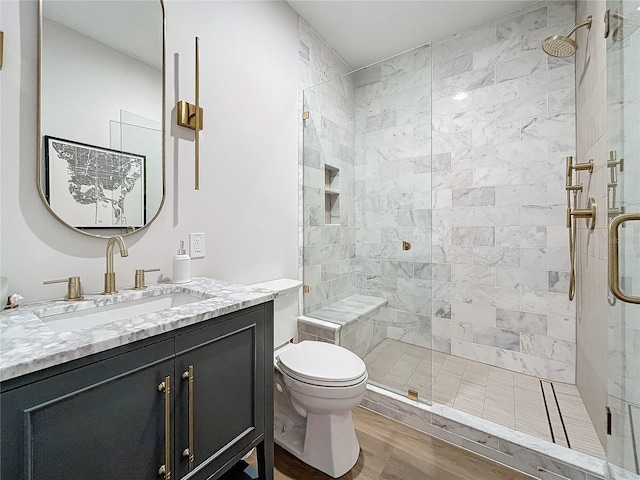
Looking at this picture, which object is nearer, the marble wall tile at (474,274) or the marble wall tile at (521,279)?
the marble wall tile at (521,279)

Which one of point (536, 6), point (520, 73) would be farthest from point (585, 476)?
point (536, 6)

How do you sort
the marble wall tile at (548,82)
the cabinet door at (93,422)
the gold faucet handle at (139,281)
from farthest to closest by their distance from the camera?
1. the marble wall tile at (548,82)
2. the gold faucet handle at (139,281)
3. the cabinet door at (93,422)

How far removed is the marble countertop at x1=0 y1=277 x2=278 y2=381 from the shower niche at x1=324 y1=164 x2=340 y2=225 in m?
1.23

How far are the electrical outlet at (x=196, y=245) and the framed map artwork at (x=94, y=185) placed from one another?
0.79ft

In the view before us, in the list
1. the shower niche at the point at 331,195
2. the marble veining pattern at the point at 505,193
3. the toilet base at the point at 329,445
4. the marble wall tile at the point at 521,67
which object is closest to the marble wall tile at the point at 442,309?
the marble veining pattern at the point at 505,193

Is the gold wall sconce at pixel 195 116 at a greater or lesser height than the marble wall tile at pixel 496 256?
greater

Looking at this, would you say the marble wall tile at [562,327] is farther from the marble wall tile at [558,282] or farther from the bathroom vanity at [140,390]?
the bathroom vanity at [140,390]

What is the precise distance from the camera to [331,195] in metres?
2.36

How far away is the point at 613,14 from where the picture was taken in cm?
114

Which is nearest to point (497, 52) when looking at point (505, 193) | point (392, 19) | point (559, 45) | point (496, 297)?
point (559, 45)

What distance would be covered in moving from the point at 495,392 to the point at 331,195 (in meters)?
1.80

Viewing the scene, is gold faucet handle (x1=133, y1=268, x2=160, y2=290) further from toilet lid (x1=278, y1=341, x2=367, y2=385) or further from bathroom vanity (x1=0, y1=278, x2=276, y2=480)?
toilet lid (x1=278, y1=341, x2=367, y2=385)

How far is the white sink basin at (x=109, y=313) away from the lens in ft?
3.11

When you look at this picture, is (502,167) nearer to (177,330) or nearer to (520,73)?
(520,73)
